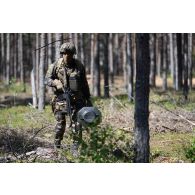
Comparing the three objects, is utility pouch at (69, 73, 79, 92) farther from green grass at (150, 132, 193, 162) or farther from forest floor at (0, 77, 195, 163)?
green grass at (150, 132, 193, 162)

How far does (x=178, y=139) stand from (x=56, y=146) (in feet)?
9.54

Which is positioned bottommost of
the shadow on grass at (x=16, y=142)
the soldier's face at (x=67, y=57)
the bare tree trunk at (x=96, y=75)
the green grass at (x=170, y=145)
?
the green grass at (x=170, y=145)

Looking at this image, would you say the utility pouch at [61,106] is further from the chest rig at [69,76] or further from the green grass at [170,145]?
the green grass at [170,145]

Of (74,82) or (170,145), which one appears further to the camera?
(170,145)

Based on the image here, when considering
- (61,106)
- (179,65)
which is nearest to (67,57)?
(61,106)

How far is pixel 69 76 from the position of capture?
973 centimetres

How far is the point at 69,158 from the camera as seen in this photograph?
8.91 metres

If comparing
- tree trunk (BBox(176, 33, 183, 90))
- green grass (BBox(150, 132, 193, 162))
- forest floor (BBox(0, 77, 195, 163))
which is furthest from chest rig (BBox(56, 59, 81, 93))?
tree trunk (BBox(176, 33, 183, 90))

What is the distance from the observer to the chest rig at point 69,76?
383 inches

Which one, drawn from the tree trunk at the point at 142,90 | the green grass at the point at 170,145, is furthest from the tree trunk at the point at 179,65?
the tree trunk at the point at 142,90

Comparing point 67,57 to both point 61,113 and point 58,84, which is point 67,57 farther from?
point 61,113

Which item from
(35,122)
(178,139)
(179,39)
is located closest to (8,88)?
(179,39)

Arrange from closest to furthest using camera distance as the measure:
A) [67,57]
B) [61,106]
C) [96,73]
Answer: [67,57] < [61,106] < [96,73]
